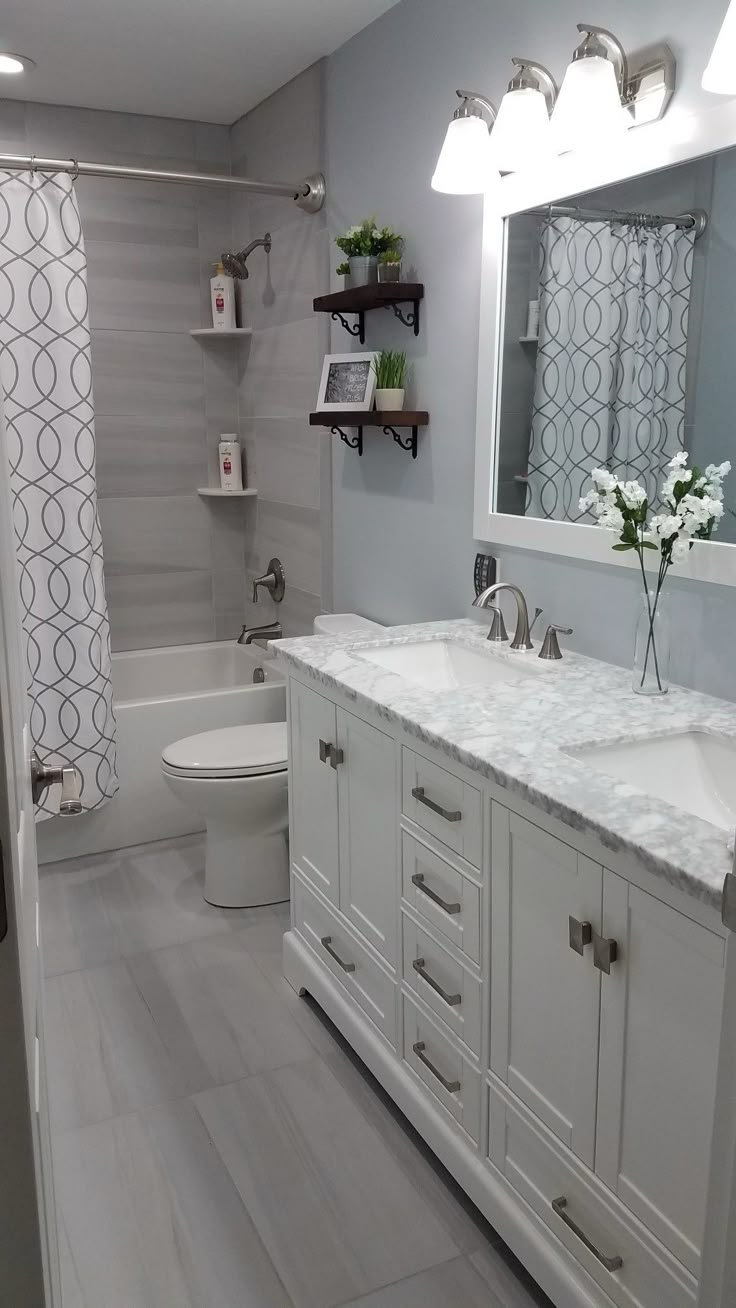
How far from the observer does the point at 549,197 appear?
2168 millimetres

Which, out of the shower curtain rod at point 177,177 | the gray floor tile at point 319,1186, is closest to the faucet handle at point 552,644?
the gray floor tile at point 319,1186

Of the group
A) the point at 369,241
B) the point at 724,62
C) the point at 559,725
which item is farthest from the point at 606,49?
the point at 559,725

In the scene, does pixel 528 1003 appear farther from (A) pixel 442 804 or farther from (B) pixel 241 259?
(B) pixel 241 259

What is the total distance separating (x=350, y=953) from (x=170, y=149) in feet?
9.73

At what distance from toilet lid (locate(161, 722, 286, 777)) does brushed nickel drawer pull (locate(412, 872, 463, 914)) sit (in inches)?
37.6

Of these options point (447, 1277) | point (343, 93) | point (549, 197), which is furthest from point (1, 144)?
point (447, 1277)

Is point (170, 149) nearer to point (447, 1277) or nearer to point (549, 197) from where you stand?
point (549, 197)

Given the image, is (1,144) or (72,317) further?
(1,144)

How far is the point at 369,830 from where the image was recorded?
2061 millimetres

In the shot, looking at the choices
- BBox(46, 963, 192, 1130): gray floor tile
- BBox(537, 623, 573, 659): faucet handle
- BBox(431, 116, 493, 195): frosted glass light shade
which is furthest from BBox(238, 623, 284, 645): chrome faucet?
BBox(431, 116, 493, 195): frosted glass light shade

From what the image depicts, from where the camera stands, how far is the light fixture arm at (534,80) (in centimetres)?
206

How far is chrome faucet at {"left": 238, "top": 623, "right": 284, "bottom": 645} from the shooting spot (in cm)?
383

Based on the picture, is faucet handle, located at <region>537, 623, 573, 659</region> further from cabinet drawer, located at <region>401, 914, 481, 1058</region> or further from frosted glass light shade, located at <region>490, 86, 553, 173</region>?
frosted glass light shade, located at <region>490, 86, 553, 173</region>

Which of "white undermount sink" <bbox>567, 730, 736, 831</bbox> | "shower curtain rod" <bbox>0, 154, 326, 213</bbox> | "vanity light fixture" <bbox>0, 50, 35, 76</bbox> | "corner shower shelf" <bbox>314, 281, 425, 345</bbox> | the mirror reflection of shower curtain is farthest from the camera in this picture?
"vanity light fixture" <bbox>0, 50, 35, 76</bbox>
